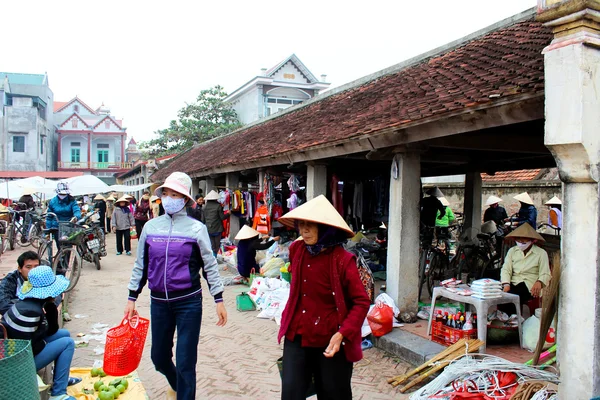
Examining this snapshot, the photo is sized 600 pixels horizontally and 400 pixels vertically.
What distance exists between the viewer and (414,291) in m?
6.70

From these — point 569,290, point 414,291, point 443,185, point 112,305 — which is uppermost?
point 443,185

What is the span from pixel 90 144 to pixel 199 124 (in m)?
21.2

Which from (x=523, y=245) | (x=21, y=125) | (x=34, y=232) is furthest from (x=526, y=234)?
(x=21, y=125)

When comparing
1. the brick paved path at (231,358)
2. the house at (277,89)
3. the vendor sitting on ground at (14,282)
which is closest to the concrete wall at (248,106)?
the house at (277,89)

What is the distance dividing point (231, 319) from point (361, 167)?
16.3 feet

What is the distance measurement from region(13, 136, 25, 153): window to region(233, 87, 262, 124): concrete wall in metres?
19.4

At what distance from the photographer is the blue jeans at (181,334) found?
A: 12.1 feet

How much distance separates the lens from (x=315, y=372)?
320 centimetres

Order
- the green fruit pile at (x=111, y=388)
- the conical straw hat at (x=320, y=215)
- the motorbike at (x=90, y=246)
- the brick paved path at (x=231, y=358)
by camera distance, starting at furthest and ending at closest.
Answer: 1. the motorbike at (x=90, y=246)
2. the brick paved path at (x=231, y=358)
3. the green fruit pile at (x=111, y=388)
4. the conical straw hat at (x=320, y=215)

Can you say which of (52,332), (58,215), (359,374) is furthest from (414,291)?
(58,215)

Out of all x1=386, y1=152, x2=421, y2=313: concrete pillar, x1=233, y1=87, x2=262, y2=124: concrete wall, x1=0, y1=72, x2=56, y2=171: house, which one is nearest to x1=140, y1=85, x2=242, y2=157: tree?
x1=233, y1=87, x2=262, y2=124: concrete wall

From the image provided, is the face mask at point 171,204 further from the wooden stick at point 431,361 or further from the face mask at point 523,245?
the face mask at point 523,245

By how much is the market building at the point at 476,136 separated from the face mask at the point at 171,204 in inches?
110

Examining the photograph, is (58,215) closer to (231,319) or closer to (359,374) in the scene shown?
(231,319)
